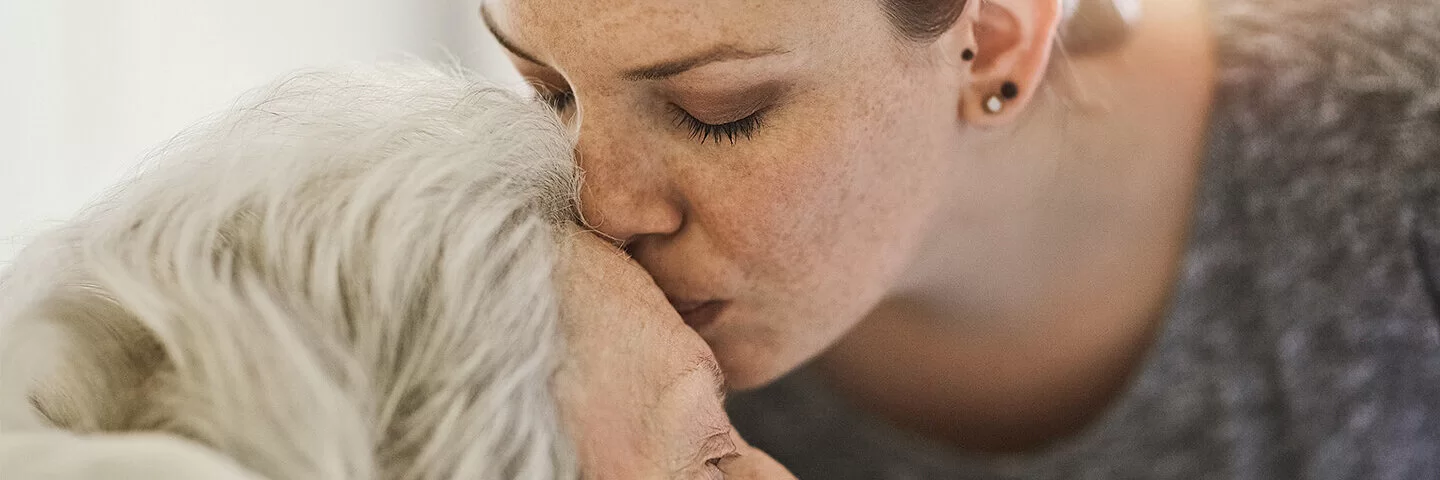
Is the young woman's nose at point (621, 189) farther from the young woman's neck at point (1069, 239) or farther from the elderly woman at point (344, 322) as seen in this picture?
the young woman's neck at point (1069, 239)

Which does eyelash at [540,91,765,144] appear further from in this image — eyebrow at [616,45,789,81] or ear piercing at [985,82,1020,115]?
ear piercing at [985,82,1020,115]

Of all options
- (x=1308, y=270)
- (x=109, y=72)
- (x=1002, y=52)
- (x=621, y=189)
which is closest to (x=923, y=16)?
(x=1002, y=52)

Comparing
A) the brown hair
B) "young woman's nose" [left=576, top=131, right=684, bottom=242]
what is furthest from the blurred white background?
the brown hair

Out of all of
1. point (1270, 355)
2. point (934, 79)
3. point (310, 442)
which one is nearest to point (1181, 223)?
Result: point (1270, 355)

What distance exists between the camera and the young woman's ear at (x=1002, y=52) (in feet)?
1.88

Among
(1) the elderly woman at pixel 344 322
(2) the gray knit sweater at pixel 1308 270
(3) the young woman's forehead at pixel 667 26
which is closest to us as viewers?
(1) the elderly woman at pixel 344 322

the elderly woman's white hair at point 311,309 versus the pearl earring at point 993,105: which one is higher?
the elderly woman's white hair at point 311,309

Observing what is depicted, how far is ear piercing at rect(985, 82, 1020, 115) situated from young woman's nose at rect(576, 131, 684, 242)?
181 mm

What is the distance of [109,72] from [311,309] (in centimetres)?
40

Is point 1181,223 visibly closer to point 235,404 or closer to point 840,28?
point 840,28

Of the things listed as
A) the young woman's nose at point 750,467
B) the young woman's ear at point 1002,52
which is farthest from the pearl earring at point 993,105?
the young woman's nose at point 750,467

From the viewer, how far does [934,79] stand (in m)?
0.57

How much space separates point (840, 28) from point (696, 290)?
0.16 meters

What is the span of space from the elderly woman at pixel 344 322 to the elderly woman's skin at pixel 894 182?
0.19 ft
